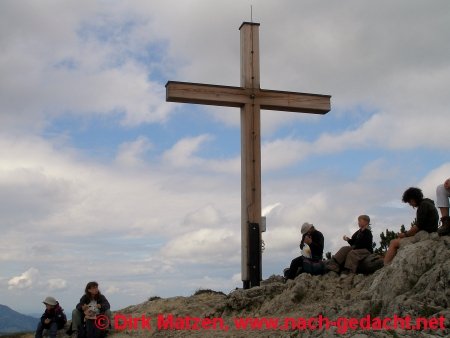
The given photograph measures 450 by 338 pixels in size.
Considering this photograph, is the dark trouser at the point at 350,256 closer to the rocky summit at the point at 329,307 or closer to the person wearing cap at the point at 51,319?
the rocky summit at the point at 329,307

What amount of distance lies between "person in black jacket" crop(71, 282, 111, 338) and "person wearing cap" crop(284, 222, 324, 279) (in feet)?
10.6

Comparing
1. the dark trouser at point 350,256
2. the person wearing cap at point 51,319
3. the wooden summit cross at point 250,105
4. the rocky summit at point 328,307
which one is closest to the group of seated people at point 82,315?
the person wearing cap at point 51,319

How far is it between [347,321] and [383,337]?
3.61 feet

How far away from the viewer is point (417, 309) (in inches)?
263

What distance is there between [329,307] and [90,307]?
14.6 feet

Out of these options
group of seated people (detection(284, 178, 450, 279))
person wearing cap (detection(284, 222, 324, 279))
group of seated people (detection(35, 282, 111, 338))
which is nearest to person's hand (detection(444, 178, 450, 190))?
group of seated people (detection(284, 178, 450, 279))

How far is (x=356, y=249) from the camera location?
9.95 meters

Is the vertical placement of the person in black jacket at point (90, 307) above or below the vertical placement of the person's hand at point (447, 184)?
below

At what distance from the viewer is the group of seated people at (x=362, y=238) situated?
30.6 ft

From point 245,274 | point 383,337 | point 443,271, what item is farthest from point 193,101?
point 383,337

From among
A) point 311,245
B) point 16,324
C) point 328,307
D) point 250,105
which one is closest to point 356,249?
point 311,245

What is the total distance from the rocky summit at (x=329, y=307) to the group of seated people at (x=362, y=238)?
21 centimetres

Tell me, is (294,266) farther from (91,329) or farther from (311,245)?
(91,329)

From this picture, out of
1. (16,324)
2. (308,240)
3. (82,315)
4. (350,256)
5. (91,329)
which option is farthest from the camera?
(16,324)
